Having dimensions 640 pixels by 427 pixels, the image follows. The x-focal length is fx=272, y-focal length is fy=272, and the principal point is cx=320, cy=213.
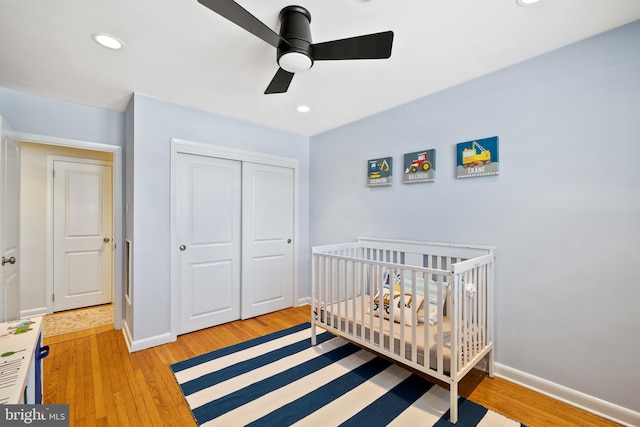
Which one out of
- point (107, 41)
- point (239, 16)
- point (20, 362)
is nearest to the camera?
point (20, 362)

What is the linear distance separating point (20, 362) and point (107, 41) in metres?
1.80

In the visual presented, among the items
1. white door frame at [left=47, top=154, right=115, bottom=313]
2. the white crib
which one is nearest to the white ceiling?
white door frame at [left=47, top=154, right=115, bottom=313]

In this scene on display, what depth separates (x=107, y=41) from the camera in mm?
1724

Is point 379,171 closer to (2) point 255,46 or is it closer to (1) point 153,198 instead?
(2) point 255,46

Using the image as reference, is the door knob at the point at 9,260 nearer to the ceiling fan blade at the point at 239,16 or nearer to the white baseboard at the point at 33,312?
the white baseboard at the point at 33,312

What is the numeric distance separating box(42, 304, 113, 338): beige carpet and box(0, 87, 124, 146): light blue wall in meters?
2.02

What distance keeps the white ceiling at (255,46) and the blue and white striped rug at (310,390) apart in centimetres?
230

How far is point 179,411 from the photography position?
1.71 m

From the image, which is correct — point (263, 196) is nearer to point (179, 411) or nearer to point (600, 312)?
point (179, 411)

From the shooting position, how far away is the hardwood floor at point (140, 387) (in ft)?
5.41

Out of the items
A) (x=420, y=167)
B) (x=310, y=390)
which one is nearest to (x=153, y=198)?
(x=310, y=390)

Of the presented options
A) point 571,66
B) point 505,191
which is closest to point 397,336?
point 505,191

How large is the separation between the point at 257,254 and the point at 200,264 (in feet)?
2.16

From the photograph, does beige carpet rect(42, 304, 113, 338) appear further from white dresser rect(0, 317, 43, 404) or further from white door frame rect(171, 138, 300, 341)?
white dresser rect(0, 317, 43, 404)
